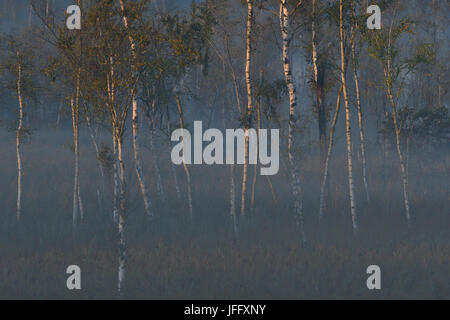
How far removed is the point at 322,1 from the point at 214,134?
31491 millimetres

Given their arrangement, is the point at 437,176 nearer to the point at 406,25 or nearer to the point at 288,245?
the point at 406,25

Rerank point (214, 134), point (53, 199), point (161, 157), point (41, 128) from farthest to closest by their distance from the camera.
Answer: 1. point (41, 128)
2. point (214, 134)
3. point (161, 157)
4. point (53, 199)

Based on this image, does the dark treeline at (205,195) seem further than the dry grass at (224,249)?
Yes

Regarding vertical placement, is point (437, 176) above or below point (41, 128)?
below

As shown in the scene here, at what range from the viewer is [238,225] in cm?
2367

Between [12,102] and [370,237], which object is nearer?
[370,237]

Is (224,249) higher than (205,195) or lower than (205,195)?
lower

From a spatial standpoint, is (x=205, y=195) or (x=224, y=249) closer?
(x=224, y=249)

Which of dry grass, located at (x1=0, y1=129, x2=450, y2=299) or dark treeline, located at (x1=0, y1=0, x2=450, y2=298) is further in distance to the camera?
dark treeline, located at (x1=0, y1=0, x2=450, y2=298)
